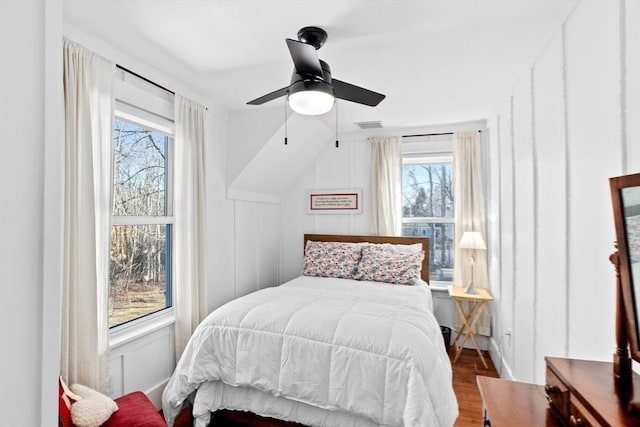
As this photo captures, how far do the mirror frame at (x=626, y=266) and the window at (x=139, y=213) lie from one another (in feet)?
8.40

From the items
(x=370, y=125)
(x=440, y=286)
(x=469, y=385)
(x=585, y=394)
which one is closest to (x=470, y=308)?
(x=440, y=286)

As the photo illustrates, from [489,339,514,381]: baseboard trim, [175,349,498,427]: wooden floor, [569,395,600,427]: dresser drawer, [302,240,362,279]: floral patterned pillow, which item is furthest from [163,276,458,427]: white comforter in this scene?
[302,240,362,279]: floral patterned pillow

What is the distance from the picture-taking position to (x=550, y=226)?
1.85 meters

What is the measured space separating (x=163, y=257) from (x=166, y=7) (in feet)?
5.97

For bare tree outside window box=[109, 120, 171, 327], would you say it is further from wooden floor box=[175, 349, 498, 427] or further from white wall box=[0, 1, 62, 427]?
white wall box=[0, 1, 62, 427]

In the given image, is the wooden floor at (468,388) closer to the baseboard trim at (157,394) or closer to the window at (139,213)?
the baseboard trim at (157,394)

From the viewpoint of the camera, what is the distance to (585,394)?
92 cm

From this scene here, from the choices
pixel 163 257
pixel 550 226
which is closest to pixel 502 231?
pixel 550 226

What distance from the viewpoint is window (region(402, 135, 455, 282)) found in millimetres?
4004

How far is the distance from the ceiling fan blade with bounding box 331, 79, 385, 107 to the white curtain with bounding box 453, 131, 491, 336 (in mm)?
2133

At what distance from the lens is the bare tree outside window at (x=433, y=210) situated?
Result: 158 inches

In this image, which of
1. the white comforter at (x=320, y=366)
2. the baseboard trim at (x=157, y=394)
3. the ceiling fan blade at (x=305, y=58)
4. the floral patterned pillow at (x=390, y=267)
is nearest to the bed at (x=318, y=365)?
the white comforter at (x=320, y=366)

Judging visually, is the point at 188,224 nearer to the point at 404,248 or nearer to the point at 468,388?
the point at 404,248

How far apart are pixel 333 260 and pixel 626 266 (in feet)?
Answer: 9.66
